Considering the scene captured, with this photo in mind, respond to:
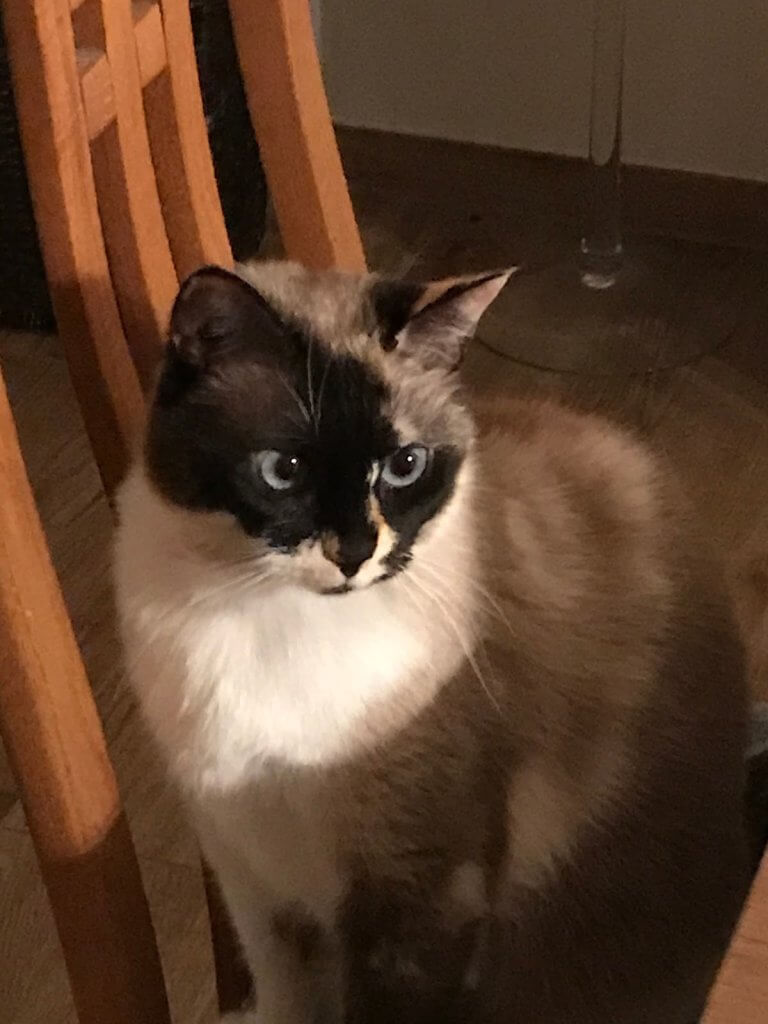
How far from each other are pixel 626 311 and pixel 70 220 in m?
1.54

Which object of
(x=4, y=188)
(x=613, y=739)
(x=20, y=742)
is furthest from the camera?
(x=4, y=188)

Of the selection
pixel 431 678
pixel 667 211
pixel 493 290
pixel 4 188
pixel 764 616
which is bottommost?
pixel 764 616

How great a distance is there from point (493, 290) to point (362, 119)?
1.71 metres

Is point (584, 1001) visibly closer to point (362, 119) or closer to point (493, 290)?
point (493, 290)

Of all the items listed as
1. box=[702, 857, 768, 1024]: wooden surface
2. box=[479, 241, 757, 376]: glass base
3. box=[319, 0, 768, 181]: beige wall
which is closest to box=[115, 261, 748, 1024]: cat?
box=[702, 857, 768, 1024]: wooden surface

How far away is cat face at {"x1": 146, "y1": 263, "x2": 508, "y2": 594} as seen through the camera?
2.71 feet

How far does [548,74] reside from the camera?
233 cm

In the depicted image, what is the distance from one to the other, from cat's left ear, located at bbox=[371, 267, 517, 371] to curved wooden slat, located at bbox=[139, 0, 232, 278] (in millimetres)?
125

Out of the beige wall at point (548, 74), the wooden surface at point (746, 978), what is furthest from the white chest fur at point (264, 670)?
the beige wall at point (548, 74)

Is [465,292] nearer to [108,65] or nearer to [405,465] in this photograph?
[405,465]

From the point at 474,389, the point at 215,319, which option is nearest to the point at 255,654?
the point at 215,319

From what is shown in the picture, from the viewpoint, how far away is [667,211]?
237cm

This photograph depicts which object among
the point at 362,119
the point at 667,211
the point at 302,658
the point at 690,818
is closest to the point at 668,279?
the point at 667,211

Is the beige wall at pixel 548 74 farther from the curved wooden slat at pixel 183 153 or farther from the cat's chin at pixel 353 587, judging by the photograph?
the cat's chin at pixel 353 587
